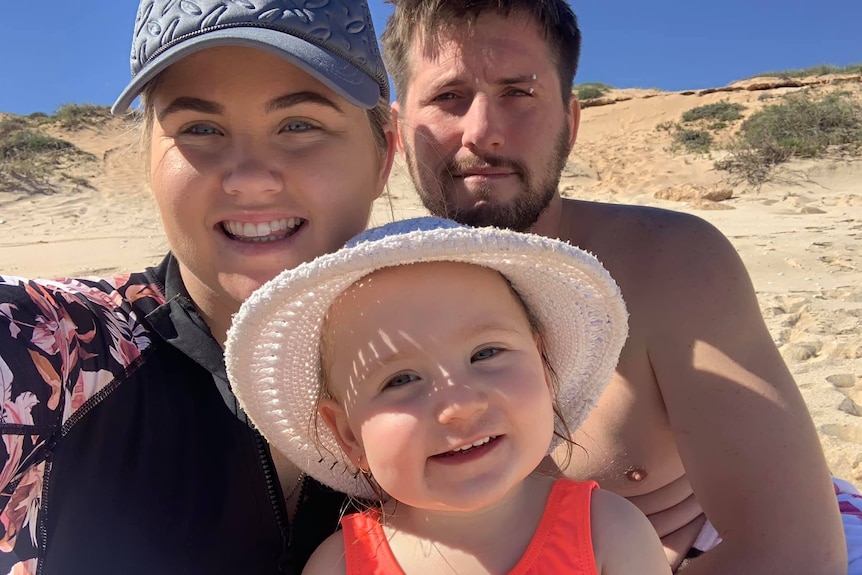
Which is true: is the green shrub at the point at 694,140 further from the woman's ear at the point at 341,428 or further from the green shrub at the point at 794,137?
the woman's ear at the point at 341,428

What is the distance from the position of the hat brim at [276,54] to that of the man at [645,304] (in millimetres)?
947

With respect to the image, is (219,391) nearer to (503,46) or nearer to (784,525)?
(784,525)

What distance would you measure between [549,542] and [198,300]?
3.27ft

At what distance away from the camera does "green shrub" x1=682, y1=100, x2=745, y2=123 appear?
23.6 metres

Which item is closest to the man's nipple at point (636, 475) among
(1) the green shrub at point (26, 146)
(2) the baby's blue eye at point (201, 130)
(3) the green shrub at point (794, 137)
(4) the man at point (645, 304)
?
(4) the man at point (645, 304)

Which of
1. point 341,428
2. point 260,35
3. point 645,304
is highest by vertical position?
point 260,35

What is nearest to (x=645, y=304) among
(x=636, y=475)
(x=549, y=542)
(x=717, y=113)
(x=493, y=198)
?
(x=636, y=475)

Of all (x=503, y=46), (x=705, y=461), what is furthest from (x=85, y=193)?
(x=705, y=461)

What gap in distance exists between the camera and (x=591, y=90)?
34.9 metres

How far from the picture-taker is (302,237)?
1.58 m

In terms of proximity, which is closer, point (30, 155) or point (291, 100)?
point (291, 100)

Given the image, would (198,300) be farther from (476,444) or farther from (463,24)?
(463,24)

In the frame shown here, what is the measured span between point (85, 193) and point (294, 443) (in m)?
14.9

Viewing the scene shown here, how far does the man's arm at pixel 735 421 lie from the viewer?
173 cm
